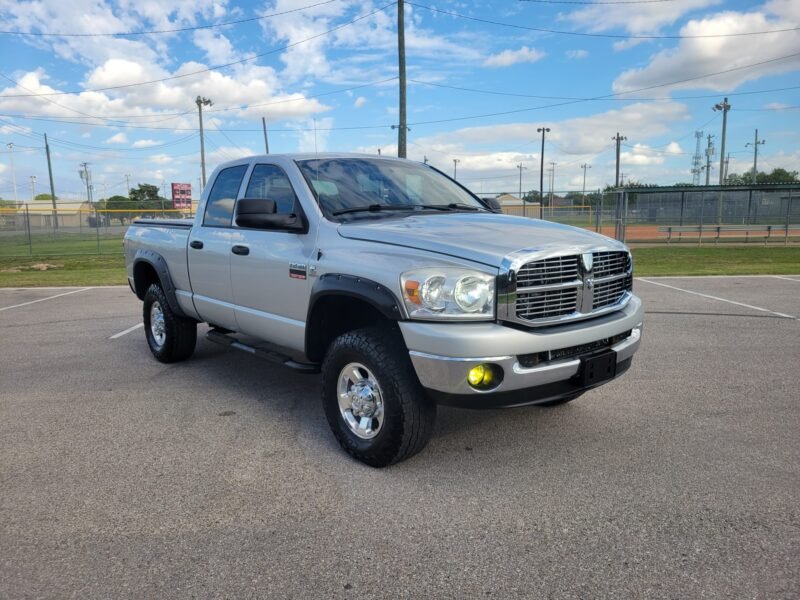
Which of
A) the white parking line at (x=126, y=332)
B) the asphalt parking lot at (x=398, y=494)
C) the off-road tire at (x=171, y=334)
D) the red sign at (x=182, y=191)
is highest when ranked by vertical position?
the red sign at (x=182, y=191)

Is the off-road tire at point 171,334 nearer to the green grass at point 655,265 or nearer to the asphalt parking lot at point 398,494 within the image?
the asphalt parking lot at point 398,494

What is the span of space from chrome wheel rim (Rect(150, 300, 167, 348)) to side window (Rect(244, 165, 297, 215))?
1993mm

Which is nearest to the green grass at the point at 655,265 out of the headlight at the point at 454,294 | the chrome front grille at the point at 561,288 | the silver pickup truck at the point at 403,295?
the silver pickup truck at the point at 403,295

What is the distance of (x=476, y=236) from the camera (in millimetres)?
3654

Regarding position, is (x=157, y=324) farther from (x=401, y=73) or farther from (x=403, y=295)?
(x=401, y=73)

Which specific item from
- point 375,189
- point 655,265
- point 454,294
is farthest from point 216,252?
point 655,265

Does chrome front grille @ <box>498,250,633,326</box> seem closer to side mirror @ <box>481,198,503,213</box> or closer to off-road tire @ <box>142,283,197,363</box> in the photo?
side mirror @ <box>481,198,503,213</box>

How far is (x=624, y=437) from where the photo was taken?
4.19 m

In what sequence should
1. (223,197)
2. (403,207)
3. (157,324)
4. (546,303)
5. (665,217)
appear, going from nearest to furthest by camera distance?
(546,303) → (403,207) → (223,197) → (157,324) → (665,217)

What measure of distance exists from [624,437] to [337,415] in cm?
196

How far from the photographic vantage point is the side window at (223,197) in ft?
17.2

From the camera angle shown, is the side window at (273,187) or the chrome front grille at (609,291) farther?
the side window at (273,187)

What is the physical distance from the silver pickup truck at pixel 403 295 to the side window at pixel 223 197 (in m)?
0.02

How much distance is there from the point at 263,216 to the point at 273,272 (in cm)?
51
